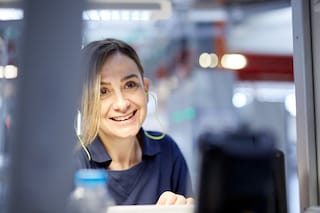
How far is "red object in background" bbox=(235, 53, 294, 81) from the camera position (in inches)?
166

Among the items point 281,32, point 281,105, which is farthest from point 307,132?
point 281,32

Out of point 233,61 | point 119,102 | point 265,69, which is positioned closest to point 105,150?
point 119,102

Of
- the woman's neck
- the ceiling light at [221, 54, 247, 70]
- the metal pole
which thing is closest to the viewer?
the metal pole

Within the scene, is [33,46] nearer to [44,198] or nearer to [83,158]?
[44,198]

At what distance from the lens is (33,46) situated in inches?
19.1

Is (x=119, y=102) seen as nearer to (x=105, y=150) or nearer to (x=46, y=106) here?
(x=105, y=150)

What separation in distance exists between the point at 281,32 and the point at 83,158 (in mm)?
4008

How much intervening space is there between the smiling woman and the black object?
91 cm

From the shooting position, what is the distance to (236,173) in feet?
1.83

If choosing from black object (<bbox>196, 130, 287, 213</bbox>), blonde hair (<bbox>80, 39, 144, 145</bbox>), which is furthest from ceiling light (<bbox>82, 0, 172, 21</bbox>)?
black object (<bbox>196, 130, 287, 213</bbox>)

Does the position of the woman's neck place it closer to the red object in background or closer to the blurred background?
the blurred background

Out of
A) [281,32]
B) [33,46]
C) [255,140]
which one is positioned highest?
[281,32]

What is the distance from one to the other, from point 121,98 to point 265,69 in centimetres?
306

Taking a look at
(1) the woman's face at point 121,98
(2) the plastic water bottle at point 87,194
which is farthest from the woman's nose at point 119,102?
(2) the plastic water bottle at point 87,194
